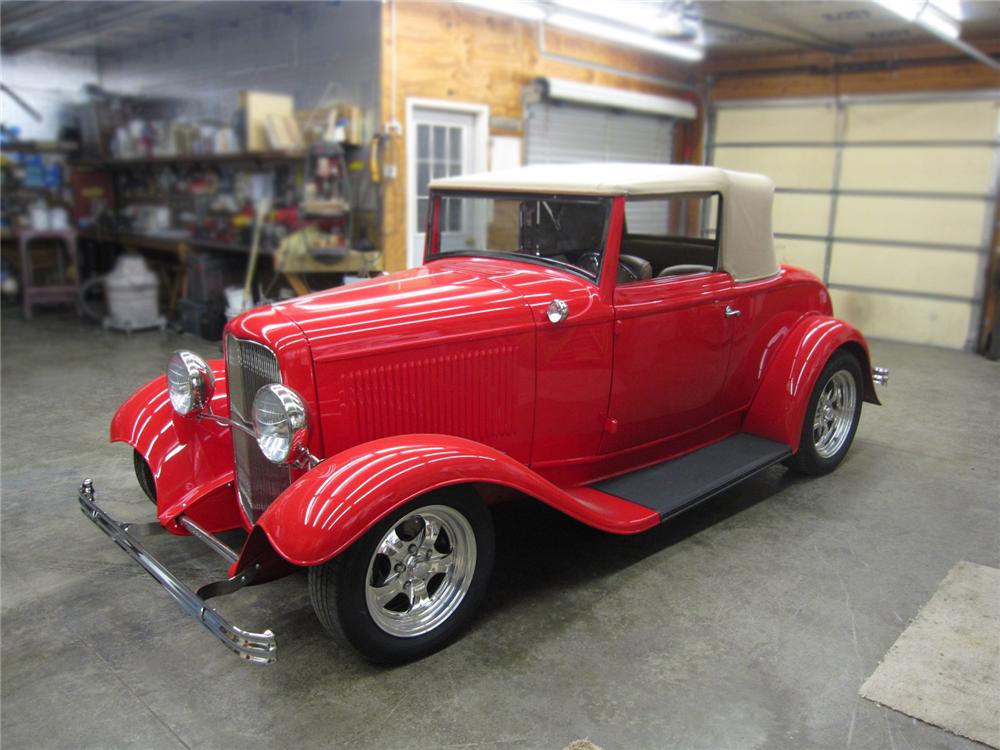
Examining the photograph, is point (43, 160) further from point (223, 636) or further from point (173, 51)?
point (223, 636)

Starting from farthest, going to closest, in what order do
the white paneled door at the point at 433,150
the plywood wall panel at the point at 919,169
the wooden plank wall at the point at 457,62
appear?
the plywood wall panel at the point at 919,169 < the white paneled door at the point at 433,150 < the wooden plank wall at the point at 457,62

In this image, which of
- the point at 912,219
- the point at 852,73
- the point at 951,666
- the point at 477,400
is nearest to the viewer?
the point at 951,666

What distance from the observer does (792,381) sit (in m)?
4.07

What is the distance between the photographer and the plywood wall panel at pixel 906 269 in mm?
8539

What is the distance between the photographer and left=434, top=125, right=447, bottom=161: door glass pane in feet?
24.9

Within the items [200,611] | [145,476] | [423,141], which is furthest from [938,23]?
[200,611]

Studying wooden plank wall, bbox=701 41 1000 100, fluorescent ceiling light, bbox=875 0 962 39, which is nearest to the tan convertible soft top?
fluorescent ceiling light, bbox=875 0 962 39

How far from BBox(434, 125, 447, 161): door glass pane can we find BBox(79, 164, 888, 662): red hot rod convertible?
373cm

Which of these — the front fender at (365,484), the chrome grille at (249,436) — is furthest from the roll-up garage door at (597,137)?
the front fender at (365,484)

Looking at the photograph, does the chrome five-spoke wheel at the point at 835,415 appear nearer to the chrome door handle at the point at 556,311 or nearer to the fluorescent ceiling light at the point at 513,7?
the chrome door handle at the point at 556,311

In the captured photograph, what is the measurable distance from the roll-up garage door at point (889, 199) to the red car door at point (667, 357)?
611 centimetres

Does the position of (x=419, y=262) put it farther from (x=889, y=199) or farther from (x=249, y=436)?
(x=889, y=199)

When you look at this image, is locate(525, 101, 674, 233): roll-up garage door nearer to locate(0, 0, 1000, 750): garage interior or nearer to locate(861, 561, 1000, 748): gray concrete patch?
locate(0, 0, 1000, 750): garage interior

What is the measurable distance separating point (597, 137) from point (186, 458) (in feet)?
23.4
